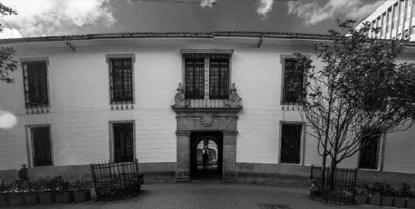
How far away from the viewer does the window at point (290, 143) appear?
8422mm

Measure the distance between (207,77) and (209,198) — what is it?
5.38 metres

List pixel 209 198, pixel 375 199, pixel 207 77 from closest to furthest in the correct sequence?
1. pixel 375 199
2. pixel 209 198
3. pixel 207 77

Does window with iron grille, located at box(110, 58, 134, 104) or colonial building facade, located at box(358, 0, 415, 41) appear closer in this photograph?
window with iron grille, located at box(110, 58, 134, 104)

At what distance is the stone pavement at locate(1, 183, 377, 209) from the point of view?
602cm

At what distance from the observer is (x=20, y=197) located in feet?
20.3

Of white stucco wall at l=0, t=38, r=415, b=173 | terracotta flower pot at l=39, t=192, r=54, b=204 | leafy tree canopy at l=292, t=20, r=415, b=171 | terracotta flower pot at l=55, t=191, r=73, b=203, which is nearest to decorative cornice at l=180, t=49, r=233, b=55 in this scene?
white stucco wall at l=0, t=38, r=415, b=173

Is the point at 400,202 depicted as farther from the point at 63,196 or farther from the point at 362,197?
the point at 63,196

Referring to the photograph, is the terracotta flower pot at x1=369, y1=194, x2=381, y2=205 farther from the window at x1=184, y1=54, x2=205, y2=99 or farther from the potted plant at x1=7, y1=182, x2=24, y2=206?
the potted plant at x1=7, y1=182, x2=24, y2=206

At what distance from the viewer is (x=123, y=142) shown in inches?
335

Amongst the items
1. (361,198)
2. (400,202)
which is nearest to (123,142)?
(361,198)

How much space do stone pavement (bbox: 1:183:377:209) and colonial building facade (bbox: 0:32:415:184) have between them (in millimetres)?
697

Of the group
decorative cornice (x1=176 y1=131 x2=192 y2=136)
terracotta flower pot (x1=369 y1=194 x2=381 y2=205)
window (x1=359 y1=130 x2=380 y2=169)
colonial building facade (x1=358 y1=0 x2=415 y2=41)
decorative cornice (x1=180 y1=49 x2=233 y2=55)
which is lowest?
terracotta flower pot (x1=369 y1=194 x2=381 y2=205)

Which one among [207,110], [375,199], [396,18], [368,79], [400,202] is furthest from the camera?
[396,18]

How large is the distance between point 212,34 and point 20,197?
1000cm
